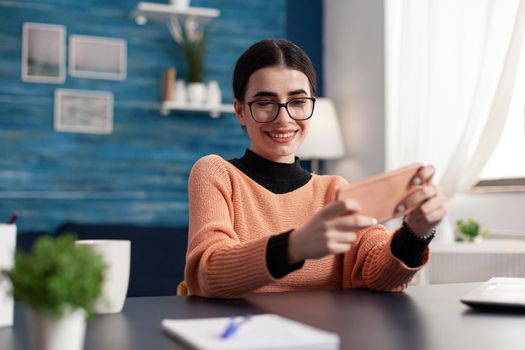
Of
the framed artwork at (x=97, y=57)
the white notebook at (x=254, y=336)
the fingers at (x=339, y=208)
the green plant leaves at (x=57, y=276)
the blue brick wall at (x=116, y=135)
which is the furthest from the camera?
the framed artwork at (x=97, y=57)

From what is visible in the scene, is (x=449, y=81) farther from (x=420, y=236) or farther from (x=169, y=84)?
(x=420, y=236)

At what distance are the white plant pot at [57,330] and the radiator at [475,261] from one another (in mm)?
2153

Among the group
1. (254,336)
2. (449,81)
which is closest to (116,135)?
(449,81)

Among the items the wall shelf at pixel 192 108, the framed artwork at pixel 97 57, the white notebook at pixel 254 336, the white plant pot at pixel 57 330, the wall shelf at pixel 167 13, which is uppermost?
the wall shelf at pixel 167 13

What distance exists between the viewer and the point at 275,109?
1581mm

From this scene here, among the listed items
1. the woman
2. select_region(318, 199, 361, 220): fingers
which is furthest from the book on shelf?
select_region(318, 199, 361, 220): fingers

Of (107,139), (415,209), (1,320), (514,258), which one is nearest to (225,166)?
(415,209)

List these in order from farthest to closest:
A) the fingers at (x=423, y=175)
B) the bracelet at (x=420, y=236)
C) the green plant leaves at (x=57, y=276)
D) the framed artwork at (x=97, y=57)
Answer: the framed artwork at (x=97, y=57)
the bracelet at (x=420, y=236)
the fingers at (x=423, y=175)
the green plant leaves at (x=57, y=276)

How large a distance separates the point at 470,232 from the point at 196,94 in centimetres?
172

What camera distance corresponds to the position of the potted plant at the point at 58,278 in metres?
0.58

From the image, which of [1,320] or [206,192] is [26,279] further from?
[206,192]

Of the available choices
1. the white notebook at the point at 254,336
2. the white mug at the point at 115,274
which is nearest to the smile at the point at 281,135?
the white mug at the point at 115,274

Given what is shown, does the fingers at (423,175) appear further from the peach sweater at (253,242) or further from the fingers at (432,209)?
the peach sweater at (253,242)

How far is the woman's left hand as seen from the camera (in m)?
1.16
